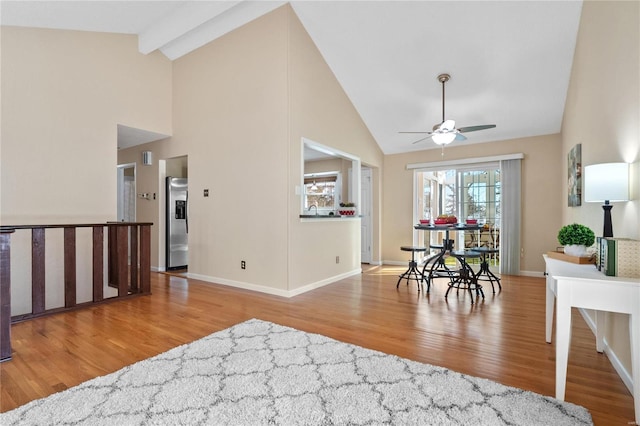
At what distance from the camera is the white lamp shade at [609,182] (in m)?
1.96

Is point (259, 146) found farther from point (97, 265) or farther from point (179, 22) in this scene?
point (97, 265)

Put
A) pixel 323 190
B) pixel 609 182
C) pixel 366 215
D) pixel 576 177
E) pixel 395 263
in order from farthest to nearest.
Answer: pixel 323 190 < pixel 366 215 < pixel 395 263 < pixel 576 177 < pixel 609 182

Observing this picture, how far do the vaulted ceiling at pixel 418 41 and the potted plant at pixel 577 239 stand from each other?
2.73 meters

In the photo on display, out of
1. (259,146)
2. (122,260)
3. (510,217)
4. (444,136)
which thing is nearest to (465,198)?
(510,217)

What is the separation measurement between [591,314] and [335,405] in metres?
2.68

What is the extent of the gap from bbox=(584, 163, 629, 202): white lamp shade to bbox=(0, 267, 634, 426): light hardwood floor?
115 cm

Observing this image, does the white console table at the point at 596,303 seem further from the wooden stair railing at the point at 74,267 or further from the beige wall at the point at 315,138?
the wooden stair railing at the point at 74,267

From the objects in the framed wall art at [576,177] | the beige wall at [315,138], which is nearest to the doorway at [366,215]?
the beige wall at [315,138]

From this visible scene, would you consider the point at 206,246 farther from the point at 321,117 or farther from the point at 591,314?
the point at 591,314

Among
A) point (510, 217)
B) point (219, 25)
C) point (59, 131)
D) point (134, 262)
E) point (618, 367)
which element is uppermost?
point (219, 25)

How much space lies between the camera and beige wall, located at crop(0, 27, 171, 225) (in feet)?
12.5

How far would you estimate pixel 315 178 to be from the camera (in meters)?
7.60

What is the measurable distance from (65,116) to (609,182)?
5.78 metres

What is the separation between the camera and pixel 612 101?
95.3 inches
